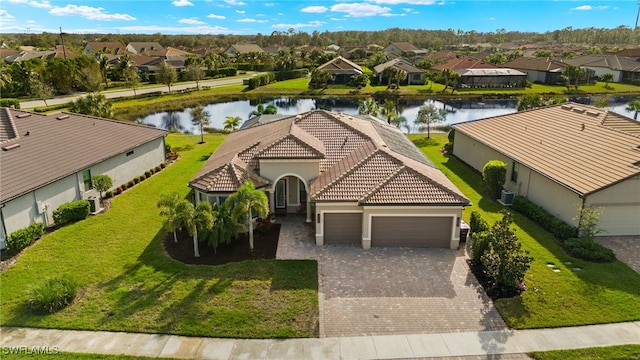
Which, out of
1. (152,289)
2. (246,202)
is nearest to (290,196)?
(246,202)

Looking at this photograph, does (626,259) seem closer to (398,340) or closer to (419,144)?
(398,340)

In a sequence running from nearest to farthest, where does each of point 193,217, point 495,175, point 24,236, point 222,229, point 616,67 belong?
1. point 193,217
2. point 222,229
3. point 24,236
4. point 495,175
5. point 616,67

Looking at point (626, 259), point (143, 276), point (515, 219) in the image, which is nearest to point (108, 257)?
point (143, 276)

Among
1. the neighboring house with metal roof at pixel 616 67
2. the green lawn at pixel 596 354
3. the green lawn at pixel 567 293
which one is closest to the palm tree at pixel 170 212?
the green lawn at pixel 567 293

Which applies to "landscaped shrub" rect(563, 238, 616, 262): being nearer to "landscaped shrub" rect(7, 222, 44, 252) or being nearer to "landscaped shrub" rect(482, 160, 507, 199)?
"landscaped shrub" rect(482, 160, 507, 199)

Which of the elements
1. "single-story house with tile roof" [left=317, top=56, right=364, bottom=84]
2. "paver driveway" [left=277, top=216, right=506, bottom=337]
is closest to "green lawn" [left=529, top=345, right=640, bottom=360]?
"paver driveway" [left=277, top=216, right=506, bottom=337]

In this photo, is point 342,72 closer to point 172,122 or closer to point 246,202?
point 172,122
